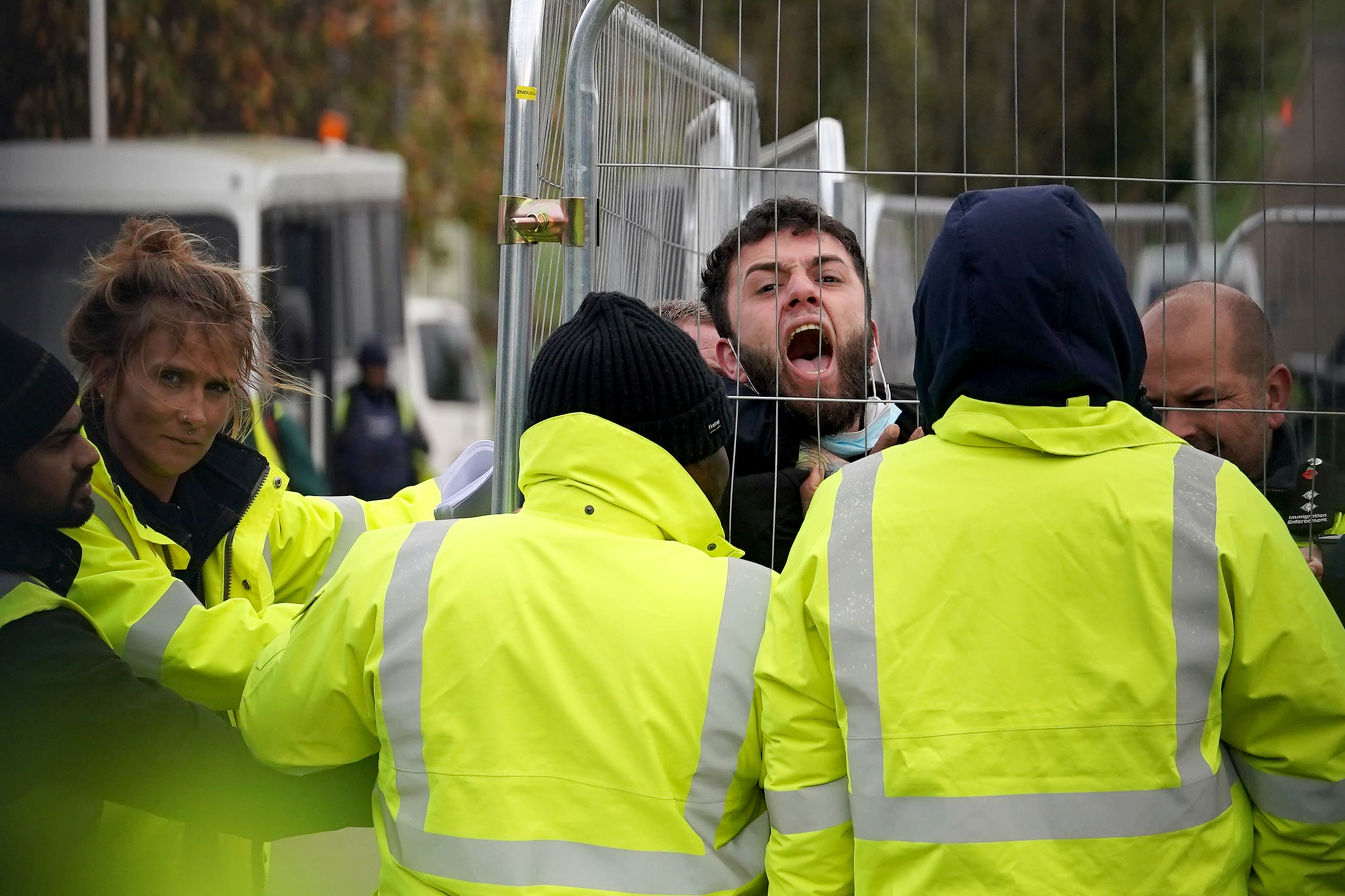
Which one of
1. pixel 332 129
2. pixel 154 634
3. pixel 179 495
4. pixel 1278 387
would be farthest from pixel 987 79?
pixel 154 634

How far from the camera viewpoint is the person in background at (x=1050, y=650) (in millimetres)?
1865

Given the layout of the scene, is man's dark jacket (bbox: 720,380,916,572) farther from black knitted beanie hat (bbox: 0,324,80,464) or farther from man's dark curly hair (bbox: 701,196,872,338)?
black knitted beanie hat (bbox: 0,324,80,464)

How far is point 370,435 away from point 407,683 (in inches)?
351

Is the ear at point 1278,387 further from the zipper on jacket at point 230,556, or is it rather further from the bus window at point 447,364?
the bus window at point 447,364

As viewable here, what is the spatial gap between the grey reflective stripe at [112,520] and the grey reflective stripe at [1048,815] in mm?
1367

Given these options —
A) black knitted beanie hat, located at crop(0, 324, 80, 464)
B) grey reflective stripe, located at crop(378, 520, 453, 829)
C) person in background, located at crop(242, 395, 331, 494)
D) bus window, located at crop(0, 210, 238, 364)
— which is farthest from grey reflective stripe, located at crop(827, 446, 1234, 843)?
person in background, located at crop(242, 395, 331, 494)

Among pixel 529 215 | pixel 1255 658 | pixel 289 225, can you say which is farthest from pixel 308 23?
pixel 1255 658

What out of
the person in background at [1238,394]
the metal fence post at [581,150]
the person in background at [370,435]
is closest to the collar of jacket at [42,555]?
the metal fence post at [581,150]

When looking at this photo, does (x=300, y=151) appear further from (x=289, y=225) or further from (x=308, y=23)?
(x=308, y=23)

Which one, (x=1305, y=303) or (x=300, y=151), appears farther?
(x=300, y=151)

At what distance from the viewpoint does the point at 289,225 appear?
402 inches

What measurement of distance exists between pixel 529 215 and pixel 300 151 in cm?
883

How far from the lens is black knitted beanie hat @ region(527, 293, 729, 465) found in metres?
2.09

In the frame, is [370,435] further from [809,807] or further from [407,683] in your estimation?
[809,807]
